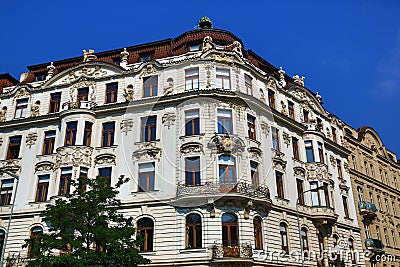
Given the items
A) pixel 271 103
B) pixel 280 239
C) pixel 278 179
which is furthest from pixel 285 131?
pixel 280 239

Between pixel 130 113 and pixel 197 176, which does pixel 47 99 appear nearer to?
pixel 130 113

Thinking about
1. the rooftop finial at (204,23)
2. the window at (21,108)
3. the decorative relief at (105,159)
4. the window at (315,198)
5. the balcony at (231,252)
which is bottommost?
the balcony at (231,252)

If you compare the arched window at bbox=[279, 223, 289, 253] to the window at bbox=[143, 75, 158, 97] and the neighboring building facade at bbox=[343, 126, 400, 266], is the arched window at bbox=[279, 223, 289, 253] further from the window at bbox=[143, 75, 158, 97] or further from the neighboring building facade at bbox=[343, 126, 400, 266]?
the neighboring building facade at bbox=[343, 126, 400, 266]

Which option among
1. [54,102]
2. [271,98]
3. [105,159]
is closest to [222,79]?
[271,98]

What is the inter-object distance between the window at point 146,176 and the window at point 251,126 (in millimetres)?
7887

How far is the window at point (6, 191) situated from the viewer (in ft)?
105

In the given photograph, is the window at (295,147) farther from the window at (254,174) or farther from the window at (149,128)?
the window at (149,128)

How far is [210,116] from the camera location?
2942 centimetres

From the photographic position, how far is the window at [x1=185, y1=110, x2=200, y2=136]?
29.5 metres

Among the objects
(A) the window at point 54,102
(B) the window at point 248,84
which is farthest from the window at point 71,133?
(B) the window at point 248,84

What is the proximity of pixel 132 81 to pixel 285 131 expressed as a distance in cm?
1411

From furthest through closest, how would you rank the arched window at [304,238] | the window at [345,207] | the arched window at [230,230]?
the window at [345,207] < the arched window at [304,238] < the arched window at [230,230]

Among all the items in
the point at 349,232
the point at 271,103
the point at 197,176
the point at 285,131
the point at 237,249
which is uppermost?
the point at 271,103

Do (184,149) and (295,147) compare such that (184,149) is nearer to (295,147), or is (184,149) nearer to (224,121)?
(224,121)
